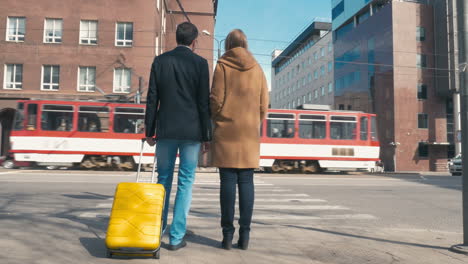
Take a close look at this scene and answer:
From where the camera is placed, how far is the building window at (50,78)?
82.4ft

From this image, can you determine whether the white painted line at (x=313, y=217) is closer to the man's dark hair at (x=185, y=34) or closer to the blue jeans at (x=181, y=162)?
the blue jeans at (x=181, y=162)

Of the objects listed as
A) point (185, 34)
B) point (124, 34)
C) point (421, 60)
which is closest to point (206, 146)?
point (185, 34)

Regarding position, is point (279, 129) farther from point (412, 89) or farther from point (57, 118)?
point (412, 89)

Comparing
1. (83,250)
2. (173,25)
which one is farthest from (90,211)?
(173,25)

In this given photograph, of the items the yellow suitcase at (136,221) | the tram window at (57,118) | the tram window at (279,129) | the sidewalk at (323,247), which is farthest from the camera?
the tram window at (279,129)

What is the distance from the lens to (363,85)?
3969 cm

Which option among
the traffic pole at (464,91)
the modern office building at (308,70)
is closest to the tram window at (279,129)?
→ the traffic pole at (464,91)

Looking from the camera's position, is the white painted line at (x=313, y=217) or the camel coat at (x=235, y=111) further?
the white painted line at (x=313, y=217)

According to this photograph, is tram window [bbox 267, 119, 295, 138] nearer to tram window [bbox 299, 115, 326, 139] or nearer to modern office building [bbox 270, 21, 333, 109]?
tram window [bbox 299, 115, 326, 139]

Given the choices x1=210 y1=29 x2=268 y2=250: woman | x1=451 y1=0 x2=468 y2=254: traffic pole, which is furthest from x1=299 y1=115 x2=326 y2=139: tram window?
x1=210 y1=29 x2=268 y2=250: woman

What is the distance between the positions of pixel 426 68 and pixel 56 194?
37.3 metres

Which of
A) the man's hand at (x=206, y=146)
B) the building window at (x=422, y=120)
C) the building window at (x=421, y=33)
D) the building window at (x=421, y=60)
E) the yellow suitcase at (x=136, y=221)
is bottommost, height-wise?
the yellow suitcase at (x=136, y=221)

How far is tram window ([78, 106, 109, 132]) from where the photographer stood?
15930mm

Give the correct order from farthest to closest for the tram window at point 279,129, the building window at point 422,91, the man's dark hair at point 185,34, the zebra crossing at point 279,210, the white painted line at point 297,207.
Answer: the building window at point 422,91, the tram window at point 279,129, the white painted line at point 297,207, the zebra crossing at point 279,210, the man's dark hair at point 185,34
